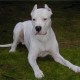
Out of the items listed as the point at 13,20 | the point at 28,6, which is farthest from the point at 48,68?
the point at 28,6

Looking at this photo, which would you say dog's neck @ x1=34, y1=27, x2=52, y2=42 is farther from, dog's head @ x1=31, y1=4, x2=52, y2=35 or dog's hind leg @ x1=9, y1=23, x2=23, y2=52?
dog's hind leg @ x1=9, y1=23, x2=23, y2=52

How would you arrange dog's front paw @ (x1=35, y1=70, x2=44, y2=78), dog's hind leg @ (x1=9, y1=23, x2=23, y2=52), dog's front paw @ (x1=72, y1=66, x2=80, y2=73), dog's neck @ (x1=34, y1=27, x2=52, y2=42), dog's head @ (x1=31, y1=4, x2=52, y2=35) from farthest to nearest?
dog's hind leg @ (x1=9, y1=23, x2=23, y2=52), dog's neck @ (x1=34, y1=27, x2=52, y2=42), dog's front paw @ (x1=72, y1=66, x2=80, y2=73), dog's head @ (x1=31, y1=4, x2=52, y2=35), dog's front paw @ (x1=35, y1=70, x2=44, y2=78)

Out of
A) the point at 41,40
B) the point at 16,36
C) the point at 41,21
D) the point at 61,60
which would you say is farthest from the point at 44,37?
the point at 16,36

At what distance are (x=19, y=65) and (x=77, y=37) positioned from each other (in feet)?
7.32

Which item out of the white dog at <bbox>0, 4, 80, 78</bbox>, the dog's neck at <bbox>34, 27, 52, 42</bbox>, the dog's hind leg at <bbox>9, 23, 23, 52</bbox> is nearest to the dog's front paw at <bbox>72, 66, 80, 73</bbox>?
the white dog at <bbox>0, 4, 80, 78</bbox>

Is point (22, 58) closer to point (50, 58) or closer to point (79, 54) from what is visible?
point (50, 58)

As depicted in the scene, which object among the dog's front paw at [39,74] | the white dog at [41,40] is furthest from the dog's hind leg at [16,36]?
the dog's front paw at [39,74]

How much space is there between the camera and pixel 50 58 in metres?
6.41

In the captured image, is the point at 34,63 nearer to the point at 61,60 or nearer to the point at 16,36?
the point at 61,60

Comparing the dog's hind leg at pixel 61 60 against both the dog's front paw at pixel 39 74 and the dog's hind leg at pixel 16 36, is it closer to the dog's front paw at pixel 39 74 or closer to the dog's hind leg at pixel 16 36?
the dog's front paw at pixel 39 74

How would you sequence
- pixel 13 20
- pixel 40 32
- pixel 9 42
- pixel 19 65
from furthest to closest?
1. pixel 13 20
2. pixel 9 42
3. pixel 19 65
4. pixel 40 32

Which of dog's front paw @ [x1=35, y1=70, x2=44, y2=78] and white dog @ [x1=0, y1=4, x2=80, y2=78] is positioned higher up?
white dog @ [x1=0, y1=4, x2=80, y2=78]

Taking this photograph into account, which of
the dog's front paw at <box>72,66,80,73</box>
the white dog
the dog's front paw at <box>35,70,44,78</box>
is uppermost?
the white dog

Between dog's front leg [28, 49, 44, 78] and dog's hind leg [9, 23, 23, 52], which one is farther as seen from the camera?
dog's hind leg [9, 23, 23, 52]
